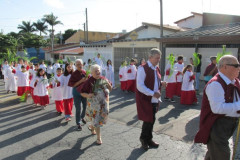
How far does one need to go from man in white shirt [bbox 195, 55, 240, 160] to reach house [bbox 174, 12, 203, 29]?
24.5 meters

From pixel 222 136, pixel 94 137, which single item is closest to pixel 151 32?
pixel 94 137

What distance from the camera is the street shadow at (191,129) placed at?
4.63 meters

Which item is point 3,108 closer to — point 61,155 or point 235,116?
point 61,155

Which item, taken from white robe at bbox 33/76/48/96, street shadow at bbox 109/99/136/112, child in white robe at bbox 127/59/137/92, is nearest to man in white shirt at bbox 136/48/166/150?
street shadow at bbox 109/99/136/112

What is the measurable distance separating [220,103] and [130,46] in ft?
50.8

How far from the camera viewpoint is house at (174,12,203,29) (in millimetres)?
25312

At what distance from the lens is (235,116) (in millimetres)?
2531

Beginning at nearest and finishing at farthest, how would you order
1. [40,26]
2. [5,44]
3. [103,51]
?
[103,51] < [5,44] < [40,26]

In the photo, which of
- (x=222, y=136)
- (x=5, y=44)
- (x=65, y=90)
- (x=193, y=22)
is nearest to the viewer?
(x=222, y=136)

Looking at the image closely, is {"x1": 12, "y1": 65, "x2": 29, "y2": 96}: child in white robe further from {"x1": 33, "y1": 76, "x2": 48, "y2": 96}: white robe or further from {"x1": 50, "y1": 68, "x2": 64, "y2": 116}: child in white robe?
{"x1": 50, "y1": 68, "x2": 64, "y2": 116}: child in white robe

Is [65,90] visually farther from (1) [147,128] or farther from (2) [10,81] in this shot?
(2) [10,81]

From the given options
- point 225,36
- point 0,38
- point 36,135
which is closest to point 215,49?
point 225,36

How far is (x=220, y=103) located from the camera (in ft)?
7.98

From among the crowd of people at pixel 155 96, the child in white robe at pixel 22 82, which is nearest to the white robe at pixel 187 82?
the crowd of people at pixel 155 96
